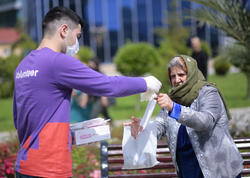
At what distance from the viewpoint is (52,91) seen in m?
2.14

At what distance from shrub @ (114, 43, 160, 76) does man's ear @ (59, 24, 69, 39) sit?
54.7 ft

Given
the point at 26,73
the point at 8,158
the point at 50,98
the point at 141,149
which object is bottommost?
the point at 8,158

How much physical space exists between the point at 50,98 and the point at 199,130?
92 centimetres

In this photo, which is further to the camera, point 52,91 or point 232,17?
point 232,17

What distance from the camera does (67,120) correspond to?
7.23ft

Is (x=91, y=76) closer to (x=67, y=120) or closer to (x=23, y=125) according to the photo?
(x=67, y=120)

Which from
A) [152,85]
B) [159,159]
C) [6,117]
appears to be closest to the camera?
[152,85]

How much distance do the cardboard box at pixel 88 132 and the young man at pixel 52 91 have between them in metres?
0.17

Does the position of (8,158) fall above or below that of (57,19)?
below

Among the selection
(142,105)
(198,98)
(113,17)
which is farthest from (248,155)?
(113,17)

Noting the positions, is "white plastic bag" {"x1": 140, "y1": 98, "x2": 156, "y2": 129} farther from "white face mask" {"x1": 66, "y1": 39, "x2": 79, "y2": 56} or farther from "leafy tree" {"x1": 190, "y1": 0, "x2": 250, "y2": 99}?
"leafy tree" {"x1": 190, "y1": 0, "x2": 250, "y2": 99}

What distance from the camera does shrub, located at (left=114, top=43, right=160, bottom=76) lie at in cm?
1933

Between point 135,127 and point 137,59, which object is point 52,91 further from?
point 137,59

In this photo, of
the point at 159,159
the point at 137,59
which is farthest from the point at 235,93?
the point at 159,159
